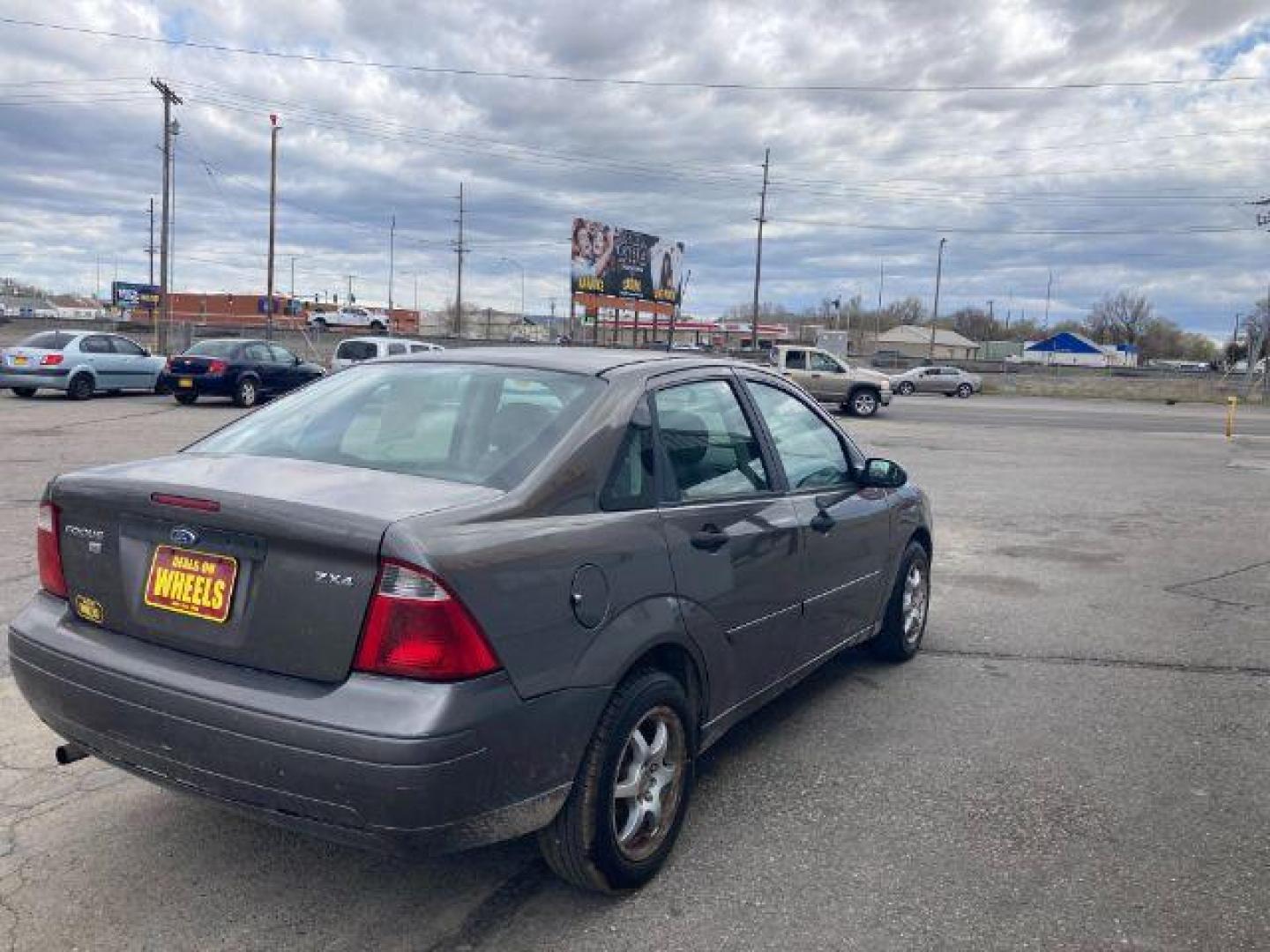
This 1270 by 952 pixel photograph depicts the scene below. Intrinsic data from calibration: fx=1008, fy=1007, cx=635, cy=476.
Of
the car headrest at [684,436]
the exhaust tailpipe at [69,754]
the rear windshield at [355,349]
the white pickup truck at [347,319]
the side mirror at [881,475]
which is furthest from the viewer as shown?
the white pickup truck at [347,319]

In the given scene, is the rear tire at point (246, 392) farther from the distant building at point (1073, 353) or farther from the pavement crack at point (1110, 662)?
the distant building at point (1073, 353)

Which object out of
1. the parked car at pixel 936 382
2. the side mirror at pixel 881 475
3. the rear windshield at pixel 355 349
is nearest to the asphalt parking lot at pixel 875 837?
the side mirror at pixel 881 475

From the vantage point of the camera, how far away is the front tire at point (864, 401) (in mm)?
28156

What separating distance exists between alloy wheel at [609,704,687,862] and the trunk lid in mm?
927

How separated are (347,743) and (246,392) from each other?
2043 centimetres

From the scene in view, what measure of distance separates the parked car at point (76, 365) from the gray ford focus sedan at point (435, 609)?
19942 millimetres

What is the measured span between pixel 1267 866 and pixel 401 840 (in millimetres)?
2873

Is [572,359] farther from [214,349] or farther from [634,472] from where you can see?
[214,349]

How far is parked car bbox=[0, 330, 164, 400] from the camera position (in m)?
20.5

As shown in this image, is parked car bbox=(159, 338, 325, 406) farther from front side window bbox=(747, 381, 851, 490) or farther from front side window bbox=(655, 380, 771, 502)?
front side window bbox=(655, 380, 771, 502)

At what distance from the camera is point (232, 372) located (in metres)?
20.8

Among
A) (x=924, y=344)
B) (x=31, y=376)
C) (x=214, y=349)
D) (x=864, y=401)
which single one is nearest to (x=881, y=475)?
(x=214, y=349)

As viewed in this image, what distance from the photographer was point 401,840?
2.48 metres

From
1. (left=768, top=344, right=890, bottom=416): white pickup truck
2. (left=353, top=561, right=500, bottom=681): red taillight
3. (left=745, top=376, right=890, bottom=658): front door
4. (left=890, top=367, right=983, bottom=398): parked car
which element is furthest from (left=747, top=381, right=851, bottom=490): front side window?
(left=890, top=367, right=983, bottom=398): parked car
